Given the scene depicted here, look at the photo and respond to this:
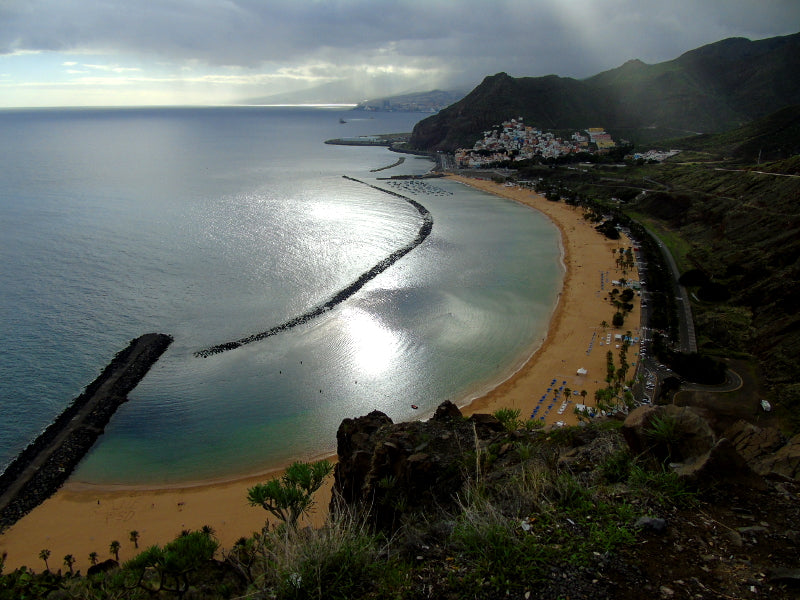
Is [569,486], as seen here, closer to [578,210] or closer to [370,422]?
[370,422]

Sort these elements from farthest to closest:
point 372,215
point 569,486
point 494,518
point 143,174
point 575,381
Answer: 1. point 143,174
2. point 372,215
3. point 575,381
4. point 569,486
5. point 494,518

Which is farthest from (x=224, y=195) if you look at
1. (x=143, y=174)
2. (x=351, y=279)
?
(x=351, y=279)

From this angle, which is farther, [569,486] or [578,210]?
[578,210]

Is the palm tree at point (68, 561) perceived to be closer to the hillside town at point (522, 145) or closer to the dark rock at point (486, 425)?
the dark rock at point (486, 425)

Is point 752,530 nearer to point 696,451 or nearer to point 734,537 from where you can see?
point 734,537

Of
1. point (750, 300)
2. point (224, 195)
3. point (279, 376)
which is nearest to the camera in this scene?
point (279, 376)

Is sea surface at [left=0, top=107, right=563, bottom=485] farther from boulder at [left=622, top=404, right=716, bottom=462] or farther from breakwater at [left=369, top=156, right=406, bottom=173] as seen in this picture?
breakwater at [left=369, top=156, right=406, bottom=173]

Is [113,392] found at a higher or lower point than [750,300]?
lower
